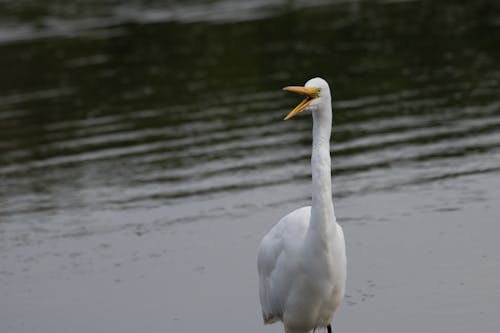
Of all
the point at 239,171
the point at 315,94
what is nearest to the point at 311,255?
the point at 315,94

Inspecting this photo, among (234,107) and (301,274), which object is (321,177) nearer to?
(301,274)

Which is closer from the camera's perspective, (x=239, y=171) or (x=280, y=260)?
(x=280, y=260)

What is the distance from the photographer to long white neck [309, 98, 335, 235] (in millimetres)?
7367

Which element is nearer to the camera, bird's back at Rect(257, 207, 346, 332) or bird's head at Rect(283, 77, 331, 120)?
bird's head at Rect(283, 77, 331, 120)

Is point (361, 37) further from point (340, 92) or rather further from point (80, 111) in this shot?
point (80, 111)

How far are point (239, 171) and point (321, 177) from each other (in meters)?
7.64

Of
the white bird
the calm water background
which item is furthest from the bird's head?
the calm water background

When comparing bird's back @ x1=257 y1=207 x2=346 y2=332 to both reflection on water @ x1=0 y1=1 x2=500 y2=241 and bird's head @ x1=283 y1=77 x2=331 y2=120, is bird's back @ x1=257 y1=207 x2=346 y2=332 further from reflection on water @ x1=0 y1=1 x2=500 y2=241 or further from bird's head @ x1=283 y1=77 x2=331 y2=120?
reflection on water @ x1=0 y1=1 x2=500 y2=241

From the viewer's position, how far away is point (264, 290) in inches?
337

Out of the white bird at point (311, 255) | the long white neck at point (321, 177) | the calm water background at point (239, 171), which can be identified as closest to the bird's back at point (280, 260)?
the white bird at point (311, 255)

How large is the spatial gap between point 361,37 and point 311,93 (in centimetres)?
1774

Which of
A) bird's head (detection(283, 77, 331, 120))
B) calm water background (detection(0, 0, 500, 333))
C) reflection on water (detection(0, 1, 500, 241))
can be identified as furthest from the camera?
reflection on water (detection(0, 1, 500, 241))

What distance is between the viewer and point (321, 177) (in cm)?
738

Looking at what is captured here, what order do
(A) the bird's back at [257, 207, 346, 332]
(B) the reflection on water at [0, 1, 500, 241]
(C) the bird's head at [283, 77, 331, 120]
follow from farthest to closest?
(B) the reflection on water at [0, 1, 500, 241]
(A) the bird's back at [257, 207, 346, 332]
(C) the bird's head at [283, 77, 331, 120]
